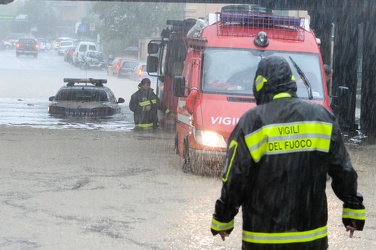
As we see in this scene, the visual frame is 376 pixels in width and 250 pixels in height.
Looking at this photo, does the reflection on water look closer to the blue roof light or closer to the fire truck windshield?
the blue roof light

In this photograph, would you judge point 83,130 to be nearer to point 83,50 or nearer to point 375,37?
point 375,37

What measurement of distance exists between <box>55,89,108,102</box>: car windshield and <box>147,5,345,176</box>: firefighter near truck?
813cm

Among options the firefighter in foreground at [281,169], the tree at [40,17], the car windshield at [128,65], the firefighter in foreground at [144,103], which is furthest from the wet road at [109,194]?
the tree at [40,17]

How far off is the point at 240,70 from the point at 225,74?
222 mm

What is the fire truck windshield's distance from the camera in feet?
43.7

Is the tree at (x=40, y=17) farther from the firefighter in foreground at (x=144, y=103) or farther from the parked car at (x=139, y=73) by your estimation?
the firefighter in foreground at (x=144, y=103)

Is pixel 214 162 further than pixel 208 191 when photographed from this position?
Yes

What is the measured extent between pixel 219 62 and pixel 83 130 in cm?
841

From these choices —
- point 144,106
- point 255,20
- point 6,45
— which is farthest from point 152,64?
point 6,45

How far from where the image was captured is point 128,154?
16.3 meters

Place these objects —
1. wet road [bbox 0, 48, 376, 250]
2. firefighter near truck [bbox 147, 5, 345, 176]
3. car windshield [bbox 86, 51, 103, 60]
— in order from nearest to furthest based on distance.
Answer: wet road [bbox 0, 48, 376, 250] → firefighter near truck [bbox 147, 5, 345, 176] → car windshield [bbox 86, 51, 103, 60]

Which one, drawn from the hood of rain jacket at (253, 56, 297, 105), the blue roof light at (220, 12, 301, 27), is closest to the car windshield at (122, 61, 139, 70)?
the blue roof light at (220, 12, 301, 27)

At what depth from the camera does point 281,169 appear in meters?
4.75

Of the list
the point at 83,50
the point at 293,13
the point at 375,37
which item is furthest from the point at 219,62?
the point at 83,50
